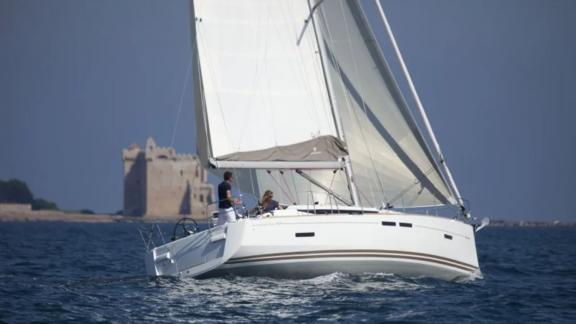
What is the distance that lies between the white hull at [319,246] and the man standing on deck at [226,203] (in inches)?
19.1

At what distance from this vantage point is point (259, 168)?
59.6ft

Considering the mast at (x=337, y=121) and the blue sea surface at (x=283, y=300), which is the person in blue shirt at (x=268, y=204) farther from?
the mast at (x=337, y=121)

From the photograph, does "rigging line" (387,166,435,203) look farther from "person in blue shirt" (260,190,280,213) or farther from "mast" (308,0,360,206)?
"person in blue shirt" (260,190,280,213)

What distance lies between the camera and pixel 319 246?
1650cm

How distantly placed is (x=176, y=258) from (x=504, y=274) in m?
8.17

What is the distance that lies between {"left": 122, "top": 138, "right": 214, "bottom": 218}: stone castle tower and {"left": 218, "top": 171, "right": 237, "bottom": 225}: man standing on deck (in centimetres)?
10584

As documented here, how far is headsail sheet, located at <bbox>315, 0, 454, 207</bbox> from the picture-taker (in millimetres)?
18984

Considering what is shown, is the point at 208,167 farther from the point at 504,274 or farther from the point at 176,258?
the point at 504,274

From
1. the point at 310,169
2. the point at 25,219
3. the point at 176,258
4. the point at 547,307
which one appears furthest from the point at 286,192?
A: the point at 25,219

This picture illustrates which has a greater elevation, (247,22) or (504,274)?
(247,22)

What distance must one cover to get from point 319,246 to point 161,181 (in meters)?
109

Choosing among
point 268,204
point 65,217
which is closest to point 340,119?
point 268,204

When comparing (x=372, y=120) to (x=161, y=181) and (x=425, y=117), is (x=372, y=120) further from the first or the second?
(x=161, y=181)

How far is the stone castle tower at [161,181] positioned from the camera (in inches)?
4862
